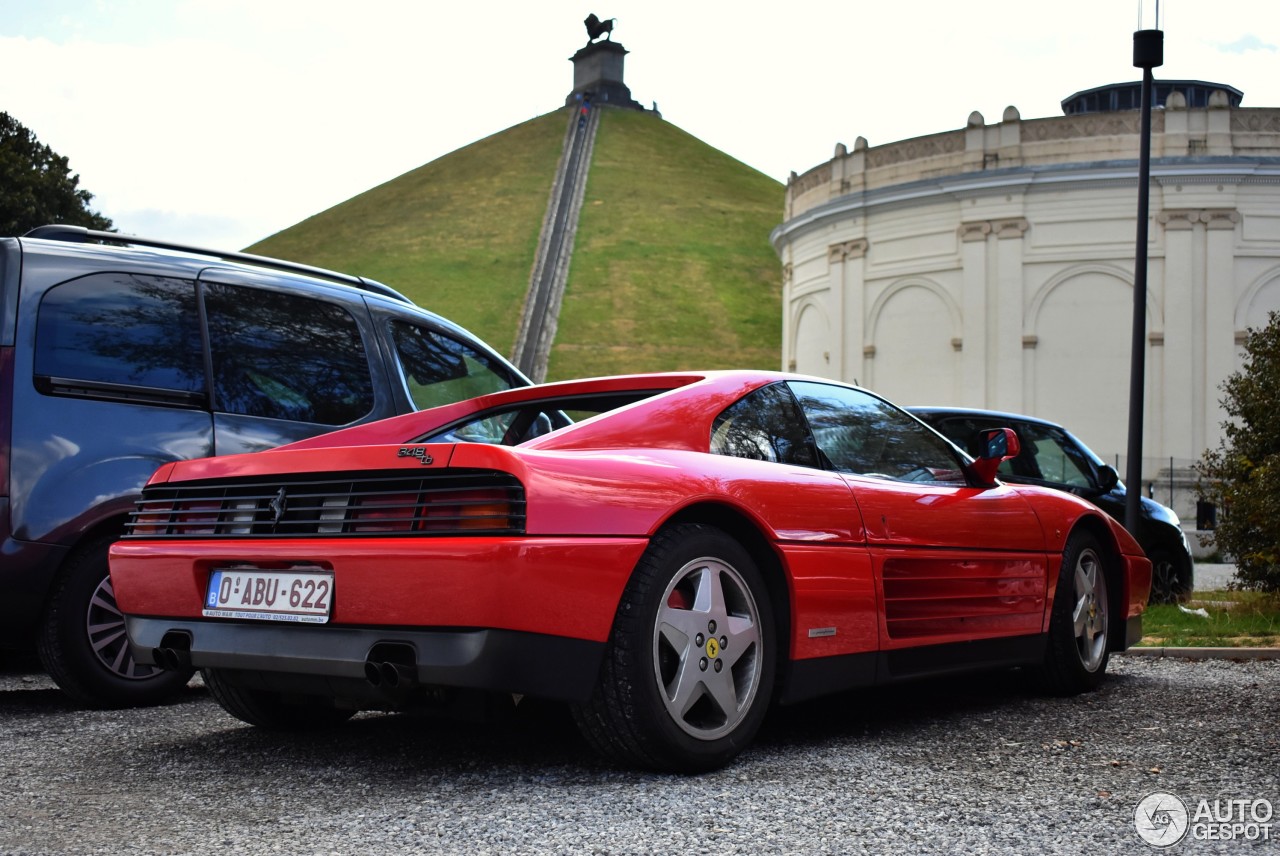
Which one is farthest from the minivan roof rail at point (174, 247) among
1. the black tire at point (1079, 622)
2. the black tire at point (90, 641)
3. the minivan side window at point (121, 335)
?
the black tire at point (1079, 622)

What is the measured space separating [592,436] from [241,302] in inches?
119

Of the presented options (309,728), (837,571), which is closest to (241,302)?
(309,728)

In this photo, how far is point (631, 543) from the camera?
384 centimetres

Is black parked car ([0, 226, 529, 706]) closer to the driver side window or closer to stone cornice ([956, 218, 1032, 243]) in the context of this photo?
the driver side window

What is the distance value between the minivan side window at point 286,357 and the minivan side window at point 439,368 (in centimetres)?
→ 32

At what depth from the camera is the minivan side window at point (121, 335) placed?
5.69m

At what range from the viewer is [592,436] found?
4.17 meters

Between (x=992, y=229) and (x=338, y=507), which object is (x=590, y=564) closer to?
(x=338, y=507)

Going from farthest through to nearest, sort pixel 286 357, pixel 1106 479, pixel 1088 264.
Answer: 1. pixel 1088 264
2. pixel 1106 479
3. pixel 286 357

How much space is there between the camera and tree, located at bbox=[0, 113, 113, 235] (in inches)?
1363

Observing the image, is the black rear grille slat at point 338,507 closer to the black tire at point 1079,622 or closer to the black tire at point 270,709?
the black tire at point 270,709

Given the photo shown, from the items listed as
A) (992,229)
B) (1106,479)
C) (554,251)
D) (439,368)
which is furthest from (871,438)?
(554,251)

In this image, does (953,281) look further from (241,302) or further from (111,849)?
(111,849)

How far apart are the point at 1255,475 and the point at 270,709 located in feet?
30.5
